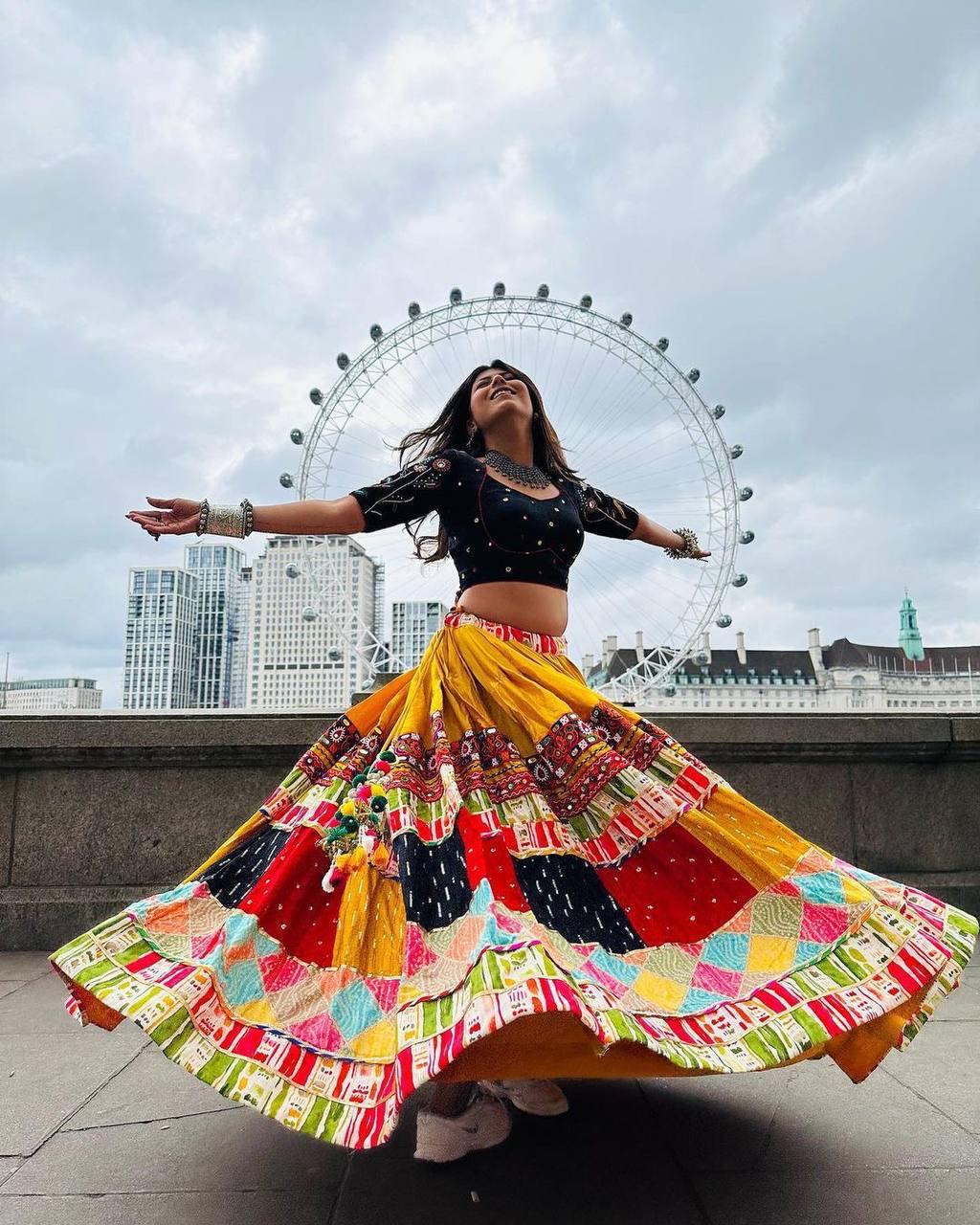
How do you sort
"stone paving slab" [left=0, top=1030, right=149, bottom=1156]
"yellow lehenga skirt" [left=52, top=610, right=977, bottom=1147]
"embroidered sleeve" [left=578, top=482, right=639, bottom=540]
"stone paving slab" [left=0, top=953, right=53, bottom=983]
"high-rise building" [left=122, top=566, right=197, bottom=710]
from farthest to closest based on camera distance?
"high-rise building" [left=122, top=566, right=197, bottom=710], "stone paving slab" [left=0, top=953, right=53, bottom=983], "embroidered sleeve" [left=578, top=482, right=639, bottom=540], "stone paving slab" [left=0, top=1030, right=149, bottom=1156], "yellow lehenga skirt" [left=52, top=610, right=977, bottom=1147]

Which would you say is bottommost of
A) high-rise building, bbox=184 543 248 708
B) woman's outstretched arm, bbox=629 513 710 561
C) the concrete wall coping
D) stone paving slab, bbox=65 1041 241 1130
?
stone paving slab, bbox=65 1041 241 1130

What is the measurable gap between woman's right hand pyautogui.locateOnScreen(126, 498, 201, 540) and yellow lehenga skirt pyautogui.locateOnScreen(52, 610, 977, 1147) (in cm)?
70

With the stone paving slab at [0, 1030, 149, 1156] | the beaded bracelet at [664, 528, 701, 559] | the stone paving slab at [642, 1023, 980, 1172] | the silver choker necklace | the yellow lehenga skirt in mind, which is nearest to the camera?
the yellow lehenga skirt

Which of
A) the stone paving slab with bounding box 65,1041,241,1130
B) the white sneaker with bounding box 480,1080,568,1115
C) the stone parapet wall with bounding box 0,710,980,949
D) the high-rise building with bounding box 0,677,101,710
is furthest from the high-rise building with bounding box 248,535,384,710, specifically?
the white sneaker with bounding box 480,1080,568,1115

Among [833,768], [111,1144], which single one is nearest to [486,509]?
[111,1144]

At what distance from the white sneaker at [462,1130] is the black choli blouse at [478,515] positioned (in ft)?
4.45

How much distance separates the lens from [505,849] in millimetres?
1863

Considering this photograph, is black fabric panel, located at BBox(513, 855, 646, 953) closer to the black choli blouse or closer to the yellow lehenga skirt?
the yellow lehenga skirt

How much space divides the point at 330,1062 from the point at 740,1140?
1.08m

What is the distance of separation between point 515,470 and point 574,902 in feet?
4.39

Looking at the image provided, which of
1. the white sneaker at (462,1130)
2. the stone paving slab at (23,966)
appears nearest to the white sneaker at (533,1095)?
the white sneaker at (462,1130)

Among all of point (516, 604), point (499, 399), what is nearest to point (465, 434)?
point (499, 399)

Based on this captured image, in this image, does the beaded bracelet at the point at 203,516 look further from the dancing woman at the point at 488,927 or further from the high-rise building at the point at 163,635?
the high-rise building at the point at 163,635

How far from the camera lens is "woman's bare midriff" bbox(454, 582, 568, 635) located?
249 centimetres
